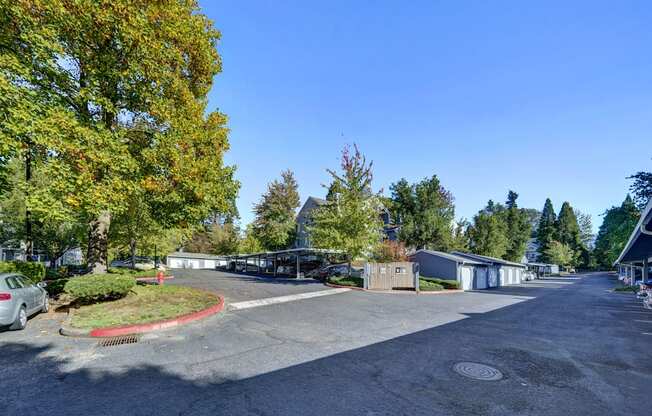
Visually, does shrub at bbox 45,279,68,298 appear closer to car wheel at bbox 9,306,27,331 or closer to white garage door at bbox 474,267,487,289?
car wheel at bbox 9,306,27,331

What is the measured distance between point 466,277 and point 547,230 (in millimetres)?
71452

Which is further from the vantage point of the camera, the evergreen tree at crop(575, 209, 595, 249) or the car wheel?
the evergreen tree at crop(575, 209, 595, 249)

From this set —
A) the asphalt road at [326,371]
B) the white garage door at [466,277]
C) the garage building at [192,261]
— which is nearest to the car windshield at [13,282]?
the asphalt road at [326,371]

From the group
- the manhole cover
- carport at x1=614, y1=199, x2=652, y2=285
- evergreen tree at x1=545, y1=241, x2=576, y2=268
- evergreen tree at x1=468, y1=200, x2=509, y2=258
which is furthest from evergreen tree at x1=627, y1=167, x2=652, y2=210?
evergreen tree at x1=545, y1=241, x2=576, y2=268

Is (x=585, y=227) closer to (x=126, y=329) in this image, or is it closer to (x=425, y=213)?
(x=425, y=213)

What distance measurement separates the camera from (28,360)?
253 inches

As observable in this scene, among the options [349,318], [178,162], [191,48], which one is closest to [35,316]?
[178,162]

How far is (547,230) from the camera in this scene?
85875 mm

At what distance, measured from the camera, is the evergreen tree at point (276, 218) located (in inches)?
1956

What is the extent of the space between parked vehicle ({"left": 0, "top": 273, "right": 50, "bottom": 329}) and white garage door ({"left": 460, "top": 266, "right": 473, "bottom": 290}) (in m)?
27.8

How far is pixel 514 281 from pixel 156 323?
4687 centimetres

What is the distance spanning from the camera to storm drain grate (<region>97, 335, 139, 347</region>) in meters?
7.55

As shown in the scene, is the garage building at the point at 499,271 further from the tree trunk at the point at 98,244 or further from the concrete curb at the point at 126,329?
the tree trunk at the point at 98,244

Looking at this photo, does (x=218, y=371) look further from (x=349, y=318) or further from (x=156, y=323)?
(x=349, y=318)
